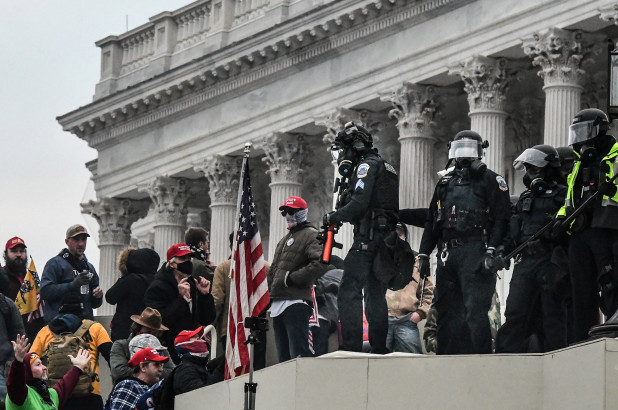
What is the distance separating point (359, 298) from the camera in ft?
74.8

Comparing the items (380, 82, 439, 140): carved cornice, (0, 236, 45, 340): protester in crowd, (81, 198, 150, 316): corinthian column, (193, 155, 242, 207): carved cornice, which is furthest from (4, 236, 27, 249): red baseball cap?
(81, 198, 150, 316): corinthian column

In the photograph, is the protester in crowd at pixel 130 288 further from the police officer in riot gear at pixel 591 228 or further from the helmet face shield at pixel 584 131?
the helmet face shield at pixel 584 131

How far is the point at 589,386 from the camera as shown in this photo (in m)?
18.5

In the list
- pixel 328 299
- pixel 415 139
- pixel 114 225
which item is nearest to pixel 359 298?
pixel 328 299

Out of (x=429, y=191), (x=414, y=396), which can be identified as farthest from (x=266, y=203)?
(x=414, y=396)

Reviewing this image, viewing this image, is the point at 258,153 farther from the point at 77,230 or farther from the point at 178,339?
the point at 178,339

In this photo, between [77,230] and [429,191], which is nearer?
[77,230]

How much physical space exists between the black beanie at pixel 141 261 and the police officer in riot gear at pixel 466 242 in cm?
560

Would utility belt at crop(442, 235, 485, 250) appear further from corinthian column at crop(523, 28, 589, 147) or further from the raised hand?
corinthian column at crop(523, 28, 589, 147)

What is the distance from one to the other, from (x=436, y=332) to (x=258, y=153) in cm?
2831

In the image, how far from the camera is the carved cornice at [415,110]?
4504 centimetres

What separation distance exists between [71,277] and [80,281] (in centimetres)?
51

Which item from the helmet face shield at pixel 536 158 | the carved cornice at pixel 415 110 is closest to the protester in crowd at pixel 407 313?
the helmet face shield at pixel 536 158

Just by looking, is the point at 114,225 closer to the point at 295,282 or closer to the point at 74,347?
the point at 74,347
